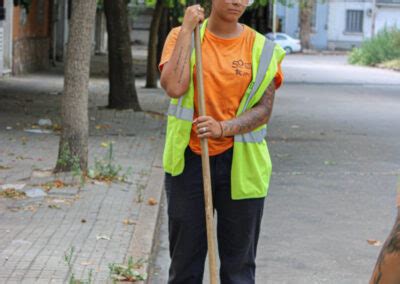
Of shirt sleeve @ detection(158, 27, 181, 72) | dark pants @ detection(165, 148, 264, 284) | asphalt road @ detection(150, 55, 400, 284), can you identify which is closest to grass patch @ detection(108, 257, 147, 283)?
asphalt road @ detection(150, 55, 400, 284)

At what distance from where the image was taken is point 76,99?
10352mm

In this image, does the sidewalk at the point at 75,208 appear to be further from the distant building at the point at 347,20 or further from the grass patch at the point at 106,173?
the distant building at the point at 347,20

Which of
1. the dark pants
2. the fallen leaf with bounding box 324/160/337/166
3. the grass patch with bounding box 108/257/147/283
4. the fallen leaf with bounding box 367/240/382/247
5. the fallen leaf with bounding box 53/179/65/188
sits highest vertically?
the dark pants

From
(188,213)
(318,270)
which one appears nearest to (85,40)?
(318,270)

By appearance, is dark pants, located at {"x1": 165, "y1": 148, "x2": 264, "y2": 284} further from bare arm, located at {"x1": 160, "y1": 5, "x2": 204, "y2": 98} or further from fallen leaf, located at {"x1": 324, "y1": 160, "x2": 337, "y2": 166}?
fallen leaf, located at {"x1": 324, "y1": 160, "x2": 337, "y2": 166}

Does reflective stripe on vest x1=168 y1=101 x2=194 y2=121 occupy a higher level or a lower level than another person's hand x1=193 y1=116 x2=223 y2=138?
higher

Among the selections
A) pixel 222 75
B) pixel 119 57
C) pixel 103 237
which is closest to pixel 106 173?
pixel 103 237

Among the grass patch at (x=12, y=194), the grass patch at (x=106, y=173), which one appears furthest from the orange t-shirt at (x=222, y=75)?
the grass patch at (x=106, y=173)

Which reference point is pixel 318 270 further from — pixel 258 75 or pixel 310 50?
pixel 310 50

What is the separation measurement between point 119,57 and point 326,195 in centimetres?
841

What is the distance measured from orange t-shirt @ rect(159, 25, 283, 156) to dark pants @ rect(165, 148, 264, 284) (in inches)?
3.1

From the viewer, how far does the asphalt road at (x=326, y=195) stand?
25.1ft

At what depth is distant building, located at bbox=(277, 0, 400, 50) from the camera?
7531cm

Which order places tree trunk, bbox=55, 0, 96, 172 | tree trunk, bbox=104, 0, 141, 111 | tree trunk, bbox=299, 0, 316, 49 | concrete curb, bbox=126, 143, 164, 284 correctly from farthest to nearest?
1. tree trunk, bbox=299, 0, 316, 49
2. tree trunk, bbox=104, 0, 141, 111
3. tree trunk, bbox=55, 0, 96, 172
4. concrete curb, bbox=126, 143, 164, 284
